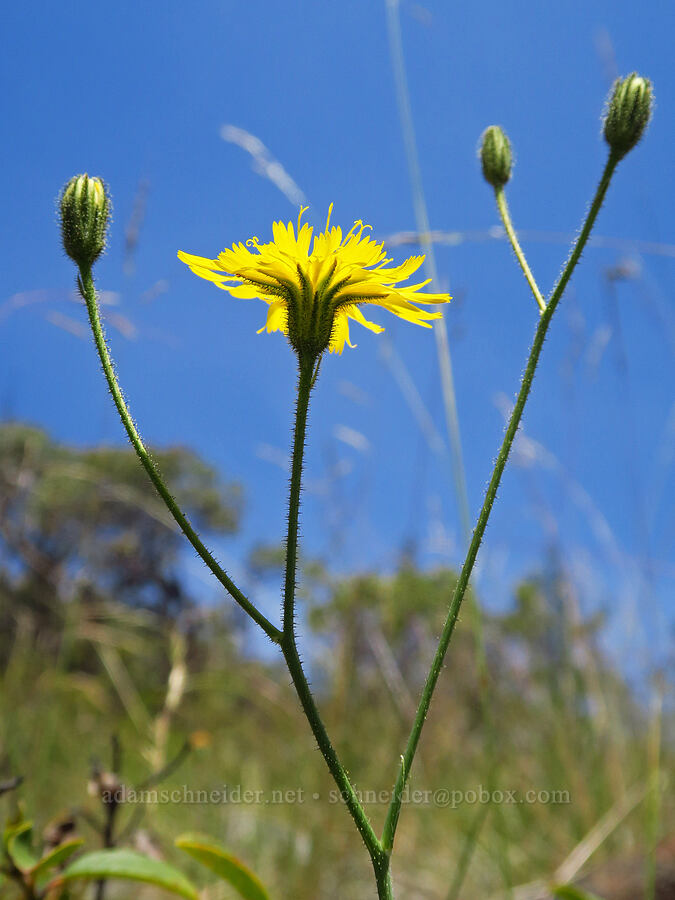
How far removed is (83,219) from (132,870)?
873 millimetres

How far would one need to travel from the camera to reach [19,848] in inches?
49.9

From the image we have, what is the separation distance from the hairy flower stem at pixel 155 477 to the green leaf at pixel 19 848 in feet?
2.16

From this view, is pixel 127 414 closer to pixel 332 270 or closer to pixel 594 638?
pixel 332 270

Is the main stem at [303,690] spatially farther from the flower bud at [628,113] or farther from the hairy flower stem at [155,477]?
the flower bud at [628,113]

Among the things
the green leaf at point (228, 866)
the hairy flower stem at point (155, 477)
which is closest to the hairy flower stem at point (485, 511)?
the hairy flower stem at point (155, 477)

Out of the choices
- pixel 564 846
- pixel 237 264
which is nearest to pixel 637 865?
pixel 564 846

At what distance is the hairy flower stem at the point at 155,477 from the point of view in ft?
2.81

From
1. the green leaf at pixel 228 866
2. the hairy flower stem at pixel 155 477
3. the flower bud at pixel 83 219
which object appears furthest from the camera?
the green leaf at pixel 228 866

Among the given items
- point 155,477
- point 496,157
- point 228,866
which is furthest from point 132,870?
point 496,157

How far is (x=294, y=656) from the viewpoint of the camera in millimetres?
894

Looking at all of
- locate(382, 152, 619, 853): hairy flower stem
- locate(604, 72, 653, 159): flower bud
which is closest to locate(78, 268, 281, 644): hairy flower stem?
locate(382, 152, 619, 853): hairy flower stem

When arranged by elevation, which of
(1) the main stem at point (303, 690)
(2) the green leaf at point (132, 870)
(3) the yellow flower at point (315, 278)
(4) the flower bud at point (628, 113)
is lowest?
(2) the green leaf at point (132, 870)

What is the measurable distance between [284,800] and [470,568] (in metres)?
2.71

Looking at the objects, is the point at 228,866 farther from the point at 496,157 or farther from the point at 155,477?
the point at 496,157
